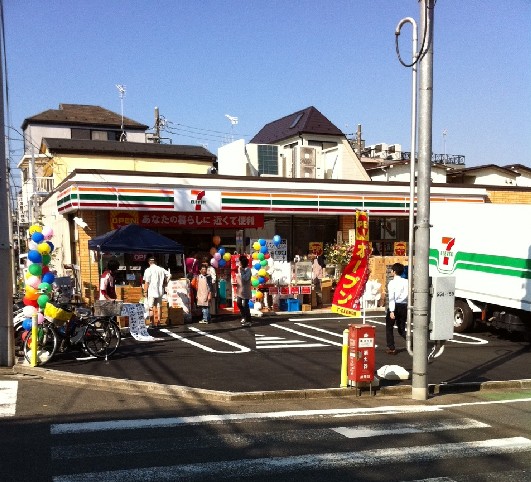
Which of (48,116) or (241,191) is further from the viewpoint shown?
(48,116)

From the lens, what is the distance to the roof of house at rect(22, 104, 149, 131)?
49.0 meters

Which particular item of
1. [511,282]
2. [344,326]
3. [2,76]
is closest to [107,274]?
[2,76]

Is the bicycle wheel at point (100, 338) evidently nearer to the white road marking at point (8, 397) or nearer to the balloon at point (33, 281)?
the balloon at point (33, 281)

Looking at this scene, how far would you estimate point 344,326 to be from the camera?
17078 millimetres

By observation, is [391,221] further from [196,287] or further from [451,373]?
[451,373]

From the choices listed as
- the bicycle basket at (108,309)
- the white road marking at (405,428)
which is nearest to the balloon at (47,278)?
the bicycle basket at (108,309)

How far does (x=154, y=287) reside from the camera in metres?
16.0

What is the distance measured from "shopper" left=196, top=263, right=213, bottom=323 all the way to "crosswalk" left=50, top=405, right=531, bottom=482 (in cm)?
878

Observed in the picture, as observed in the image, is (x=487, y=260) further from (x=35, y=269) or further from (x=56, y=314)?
(x=35, y=269)

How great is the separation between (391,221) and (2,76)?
17.3 m

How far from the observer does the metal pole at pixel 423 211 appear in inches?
363

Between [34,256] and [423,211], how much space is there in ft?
24.2

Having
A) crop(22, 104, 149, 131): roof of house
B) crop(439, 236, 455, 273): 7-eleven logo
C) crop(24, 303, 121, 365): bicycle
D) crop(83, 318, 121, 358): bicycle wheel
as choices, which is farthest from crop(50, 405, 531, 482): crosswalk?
crop(22, 104, 149, 131): roof of house

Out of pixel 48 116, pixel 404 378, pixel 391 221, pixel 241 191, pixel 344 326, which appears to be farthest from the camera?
pixel 48 116
